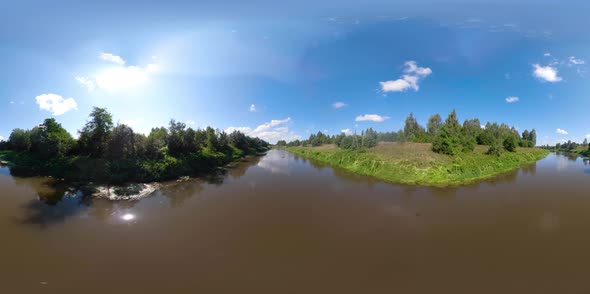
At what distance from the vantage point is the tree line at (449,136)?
105ft

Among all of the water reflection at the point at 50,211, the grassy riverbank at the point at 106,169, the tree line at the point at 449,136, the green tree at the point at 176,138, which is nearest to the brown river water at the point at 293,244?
the water reflection at the point at 50,211

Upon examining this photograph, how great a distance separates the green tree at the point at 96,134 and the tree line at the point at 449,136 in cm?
3705

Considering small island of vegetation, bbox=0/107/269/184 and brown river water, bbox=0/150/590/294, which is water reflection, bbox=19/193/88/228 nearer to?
brown river water, bbox=0/150/590/294

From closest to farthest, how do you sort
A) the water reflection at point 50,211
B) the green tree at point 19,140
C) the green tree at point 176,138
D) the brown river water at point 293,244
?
1. the brown river water at point 293,244
2. the water reflection at point 50,211
3. the green tree at point 176,138
4. the green tree at point 19,140

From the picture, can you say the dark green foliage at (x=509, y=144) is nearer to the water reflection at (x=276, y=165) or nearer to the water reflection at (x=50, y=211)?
the water reflection at (x=276, y=165)

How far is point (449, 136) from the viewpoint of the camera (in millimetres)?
32156

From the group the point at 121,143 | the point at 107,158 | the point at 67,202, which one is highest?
the point at 121,143

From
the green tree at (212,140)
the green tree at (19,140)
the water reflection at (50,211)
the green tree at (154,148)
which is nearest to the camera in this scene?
the water reflection at (50,211)

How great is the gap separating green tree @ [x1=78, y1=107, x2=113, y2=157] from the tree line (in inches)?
1459

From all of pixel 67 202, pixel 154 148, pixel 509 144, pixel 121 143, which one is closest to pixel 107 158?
pixel 121 143

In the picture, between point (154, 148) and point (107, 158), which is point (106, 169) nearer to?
point (107, 158)

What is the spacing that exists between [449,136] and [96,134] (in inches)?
1661

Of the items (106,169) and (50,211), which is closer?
(50,211)

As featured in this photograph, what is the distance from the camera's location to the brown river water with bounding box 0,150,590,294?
19.3 feet
